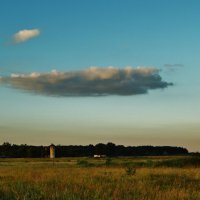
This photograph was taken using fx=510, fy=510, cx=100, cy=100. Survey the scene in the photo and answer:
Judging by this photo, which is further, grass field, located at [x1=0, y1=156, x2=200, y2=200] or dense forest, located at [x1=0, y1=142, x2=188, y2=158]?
dense forest, located at [x1=0, y1=142, x2=188, y2=158]

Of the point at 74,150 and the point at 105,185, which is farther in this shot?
the point at 74,150

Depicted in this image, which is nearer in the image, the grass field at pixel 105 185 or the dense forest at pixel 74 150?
the grass field at pixel 105 185

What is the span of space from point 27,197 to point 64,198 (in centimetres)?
98

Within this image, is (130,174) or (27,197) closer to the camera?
(27,197)

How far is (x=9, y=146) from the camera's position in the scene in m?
190

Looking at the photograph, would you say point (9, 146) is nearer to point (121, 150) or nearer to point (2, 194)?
A: point (121, 150)

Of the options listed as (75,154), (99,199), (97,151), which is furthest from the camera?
(97,151)

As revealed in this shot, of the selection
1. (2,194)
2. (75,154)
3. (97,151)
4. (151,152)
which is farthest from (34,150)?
(2,194)

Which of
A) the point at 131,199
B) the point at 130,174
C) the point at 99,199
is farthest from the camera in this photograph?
the point at 130,174

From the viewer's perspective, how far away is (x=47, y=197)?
1316 centimetres

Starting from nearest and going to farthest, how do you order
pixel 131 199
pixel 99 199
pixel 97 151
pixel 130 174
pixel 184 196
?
pixel 99 199
pixel 131 199
pixel 184 196
pixel 130 174
pixel 97 151

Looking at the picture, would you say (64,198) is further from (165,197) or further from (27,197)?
(165,197)

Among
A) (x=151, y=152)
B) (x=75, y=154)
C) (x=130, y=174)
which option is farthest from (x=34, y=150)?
(x=130, y=174)

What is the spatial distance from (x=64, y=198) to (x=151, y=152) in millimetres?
186488
